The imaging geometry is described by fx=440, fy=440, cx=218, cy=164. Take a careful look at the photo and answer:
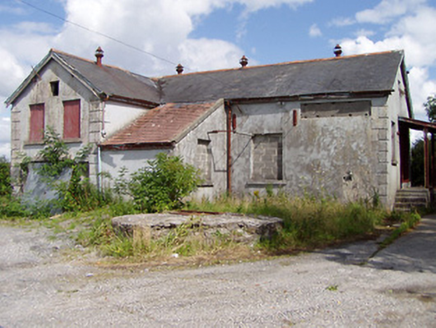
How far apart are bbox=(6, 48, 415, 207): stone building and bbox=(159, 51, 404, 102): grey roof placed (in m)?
0.05

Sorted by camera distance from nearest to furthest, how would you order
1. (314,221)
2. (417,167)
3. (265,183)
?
(314,221) < (265,183) < (417,167)

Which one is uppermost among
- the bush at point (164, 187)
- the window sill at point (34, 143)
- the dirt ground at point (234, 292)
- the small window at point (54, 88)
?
the small window at point (54, 88)

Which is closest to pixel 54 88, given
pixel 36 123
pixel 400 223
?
pixel 36 123

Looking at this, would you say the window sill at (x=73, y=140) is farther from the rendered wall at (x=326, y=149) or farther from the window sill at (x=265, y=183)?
the window sill at (x=265, y=183)

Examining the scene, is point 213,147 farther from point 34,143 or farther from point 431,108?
point 431,108

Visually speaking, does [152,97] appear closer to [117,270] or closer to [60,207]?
[60,207]

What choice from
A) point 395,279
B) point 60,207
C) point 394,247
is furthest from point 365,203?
point 60,207

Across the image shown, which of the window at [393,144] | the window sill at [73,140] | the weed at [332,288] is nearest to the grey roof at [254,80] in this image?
the window sill at [73,140]

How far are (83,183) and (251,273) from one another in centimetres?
895

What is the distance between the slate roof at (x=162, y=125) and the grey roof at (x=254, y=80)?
2.56 feet

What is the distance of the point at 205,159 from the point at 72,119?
4.88 m

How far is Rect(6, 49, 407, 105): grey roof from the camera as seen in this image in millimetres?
14414

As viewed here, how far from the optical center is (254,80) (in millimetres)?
16672

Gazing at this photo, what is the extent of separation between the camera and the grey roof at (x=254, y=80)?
14.4m
